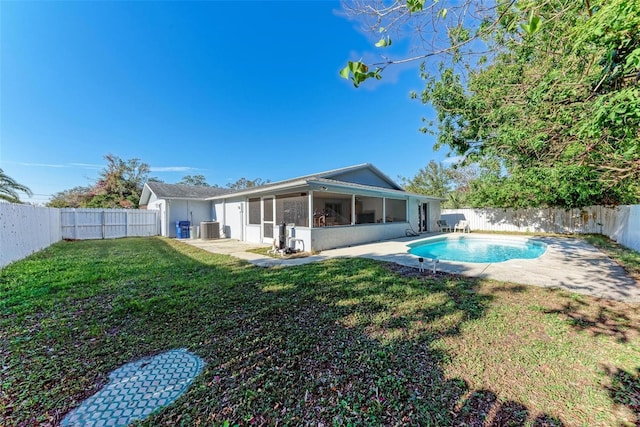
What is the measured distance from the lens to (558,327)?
11.1 ft

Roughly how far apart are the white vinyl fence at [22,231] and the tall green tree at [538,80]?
1059cm

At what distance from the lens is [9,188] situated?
11805mm

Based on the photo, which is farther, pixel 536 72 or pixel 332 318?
pixel 536 72

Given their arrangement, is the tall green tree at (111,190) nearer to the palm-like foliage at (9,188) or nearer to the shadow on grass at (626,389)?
the palm-like foliage at (9,188)

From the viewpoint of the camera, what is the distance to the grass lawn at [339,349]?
201cm

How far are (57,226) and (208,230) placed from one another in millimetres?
7608

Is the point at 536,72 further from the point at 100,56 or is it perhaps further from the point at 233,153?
the point at 233,153

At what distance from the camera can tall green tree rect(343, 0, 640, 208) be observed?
2.52 meters

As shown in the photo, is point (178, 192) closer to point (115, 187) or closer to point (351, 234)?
point (115, 187)

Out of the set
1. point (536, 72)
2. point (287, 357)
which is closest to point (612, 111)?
point (536, 72)

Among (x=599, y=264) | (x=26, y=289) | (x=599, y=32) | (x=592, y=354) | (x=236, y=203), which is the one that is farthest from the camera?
(x=236, y=203)

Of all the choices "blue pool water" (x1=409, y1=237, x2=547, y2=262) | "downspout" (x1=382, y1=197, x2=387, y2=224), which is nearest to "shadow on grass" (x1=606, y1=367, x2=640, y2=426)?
"blue pool water" (x1=409, y1=237, x2=547, y2=262)

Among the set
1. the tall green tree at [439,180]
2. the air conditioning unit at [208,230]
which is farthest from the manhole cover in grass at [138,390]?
the tall green tree at [439,180]

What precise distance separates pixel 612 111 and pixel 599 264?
22.2 ft
